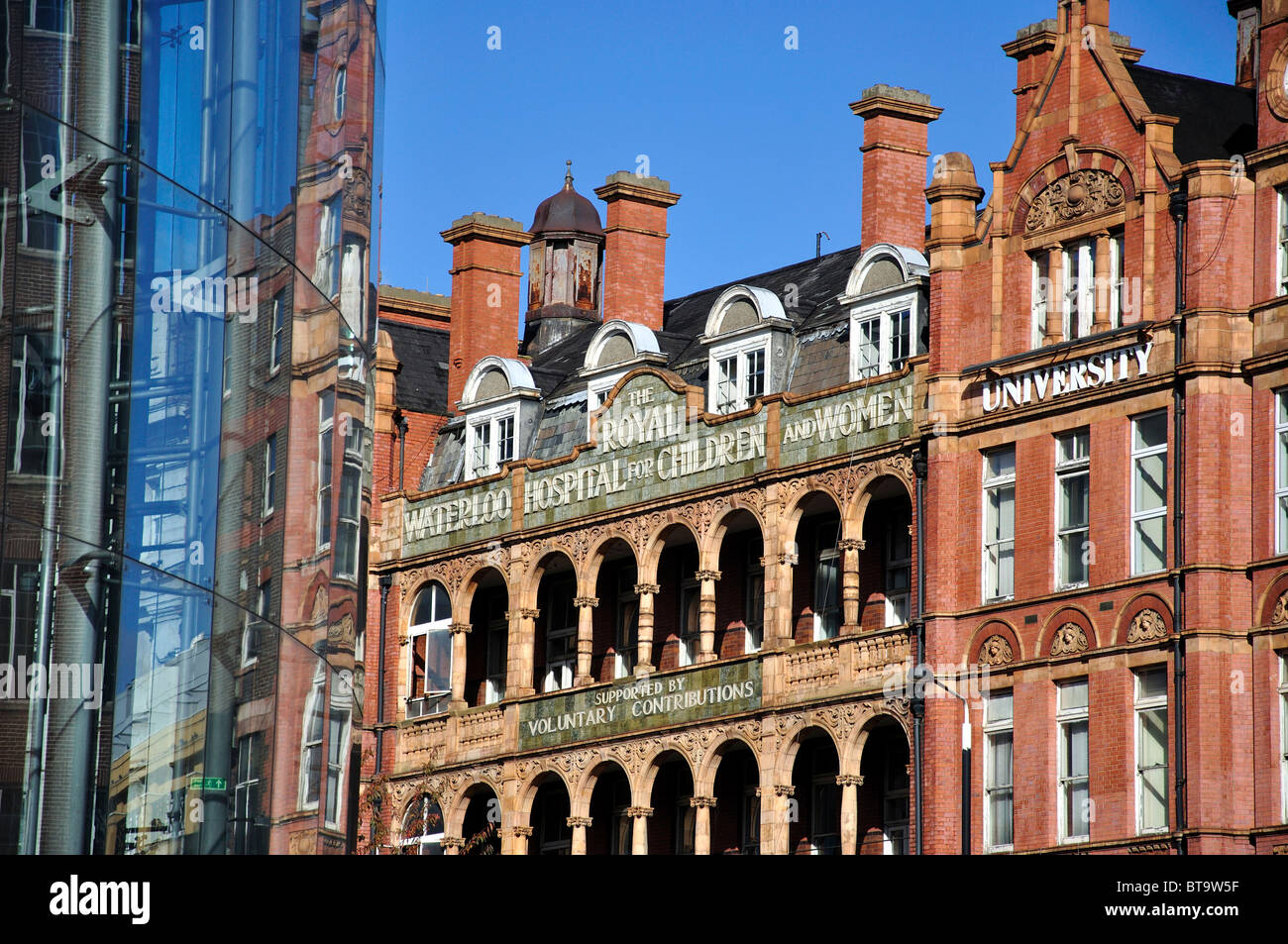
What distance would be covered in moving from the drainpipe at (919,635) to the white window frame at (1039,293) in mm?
2754

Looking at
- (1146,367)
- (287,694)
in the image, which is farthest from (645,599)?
(287,694)

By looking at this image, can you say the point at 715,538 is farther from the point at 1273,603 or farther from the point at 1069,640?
the point at 1273,603

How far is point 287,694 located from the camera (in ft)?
72.5

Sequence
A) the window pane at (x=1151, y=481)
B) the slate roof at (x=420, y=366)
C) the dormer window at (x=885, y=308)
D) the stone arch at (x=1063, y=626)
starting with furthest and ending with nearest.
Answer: the slate roof at (x=420, y=366) → the dormer window at (x=885, y=308) → the stone arch at (x=1063, y=626) → the window pane at (x=1151, y=481)

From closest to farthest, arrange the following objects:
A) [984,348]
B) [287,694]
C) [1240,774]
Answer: [287,694] < [1240,774] < [984,348]

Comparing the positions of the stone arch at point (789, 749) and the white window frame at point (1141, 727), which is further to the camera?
the stone arch at point (789, 749)

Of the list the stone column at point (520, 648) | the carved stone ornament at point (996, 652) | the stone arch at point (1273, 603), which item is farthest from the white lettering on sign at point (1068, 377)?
the stone column at point (520, 648)

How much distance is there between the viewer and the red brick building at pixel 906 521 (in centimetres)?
4034

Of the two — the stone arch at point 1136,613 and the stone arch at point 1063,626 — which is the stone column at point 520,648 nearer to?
the stone arch at point 1063,626

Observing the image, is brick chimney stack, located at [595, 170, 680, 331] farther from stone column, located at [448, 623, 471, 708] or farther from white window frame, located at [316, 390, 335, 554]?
white window frame, located at [316, 390, 335, 554]

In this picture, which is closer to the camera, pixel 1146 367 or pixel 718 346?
pixel 1146 367
